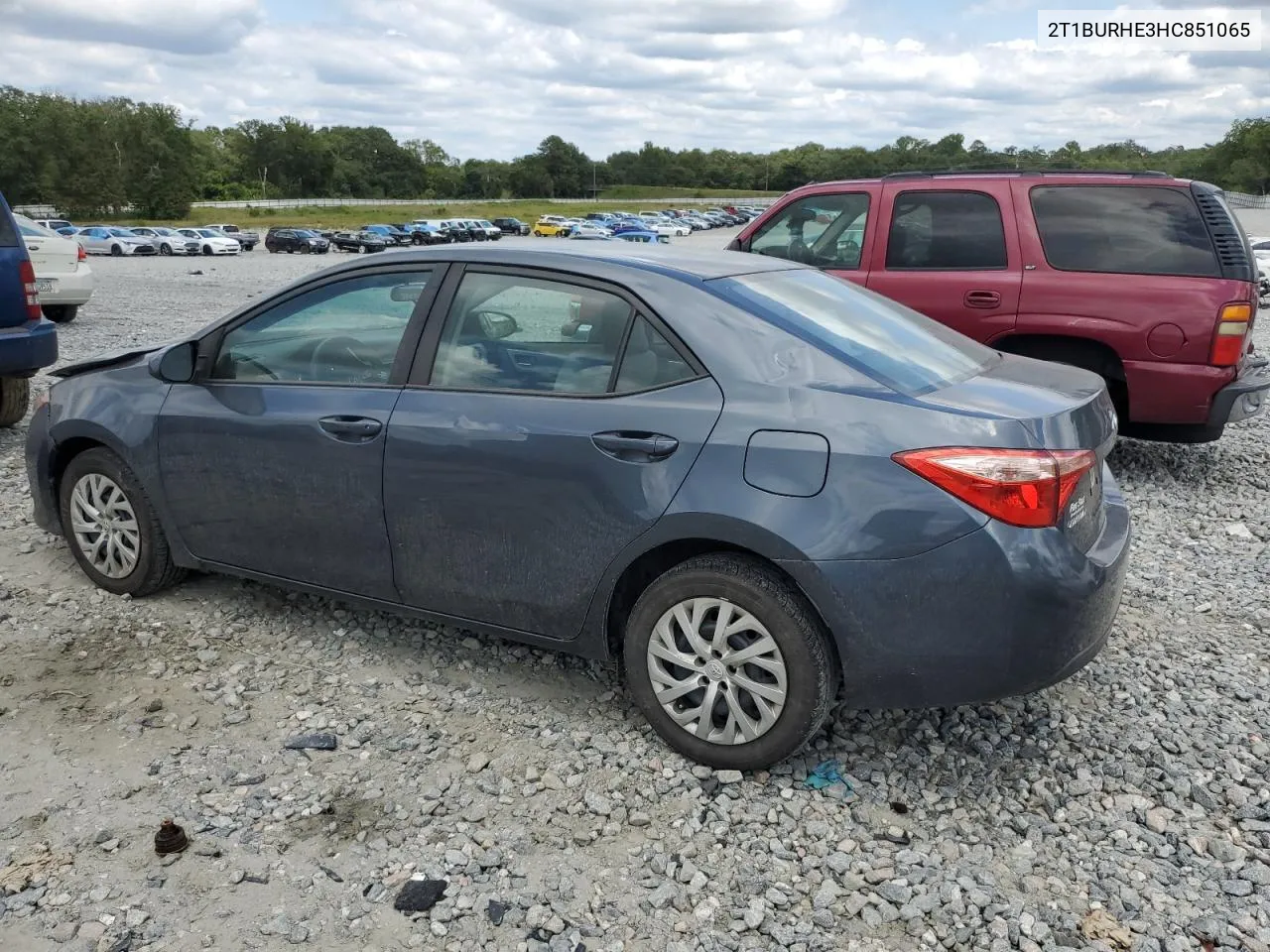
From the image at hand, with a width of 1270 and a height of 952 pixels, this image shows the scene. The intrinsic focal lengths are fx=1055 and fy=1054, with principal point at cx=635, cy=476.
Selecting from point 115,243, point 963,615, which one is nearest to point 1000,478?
point 963,615

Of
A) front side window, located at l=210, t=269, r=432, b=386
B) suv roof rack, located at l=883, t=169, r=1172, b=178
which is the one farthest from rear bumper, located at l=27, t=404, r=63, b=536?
suv roof rack, located at l=883, t=169, r=1172, b=178

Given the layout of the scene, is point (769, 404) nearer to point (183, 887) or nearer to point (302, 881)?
point (302, 881)

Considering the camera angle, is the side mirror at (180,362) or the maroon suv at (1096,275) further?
the maroon suv at (1096,275)

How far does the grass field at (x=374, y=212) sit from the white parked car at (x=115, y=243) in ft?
90.3

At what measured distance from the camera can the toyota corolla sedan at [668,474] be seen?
3.04 m

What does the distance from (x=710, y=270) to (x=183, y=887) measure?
252cm

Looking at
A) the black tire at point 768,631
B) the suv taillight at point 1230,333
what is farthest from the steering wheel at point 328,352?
the suv taillight at point 1230,333

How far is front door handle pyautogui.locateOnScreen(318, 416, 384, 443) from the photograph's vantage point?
383cm

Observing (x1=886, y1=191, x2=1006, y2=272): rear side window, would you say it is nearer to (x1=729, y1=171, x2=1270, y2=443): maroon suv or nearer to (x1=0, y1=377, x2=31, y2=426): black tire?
(x1=729, y1=171, x2=1270, y2=443): maroon suv

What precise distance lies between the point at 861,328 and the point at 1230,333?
383 centimetres

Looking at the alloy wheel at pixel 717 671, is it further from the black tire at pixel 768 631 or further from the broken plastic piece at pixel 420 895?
the broken plastic piece at pixel 420 895

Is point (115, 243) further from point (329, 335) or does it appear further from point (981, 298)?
point (329, 335)

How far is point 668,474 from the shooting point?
328 centimetres

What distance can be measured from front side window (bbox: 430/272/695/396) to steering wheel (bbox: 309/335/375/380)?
447 millimetres
